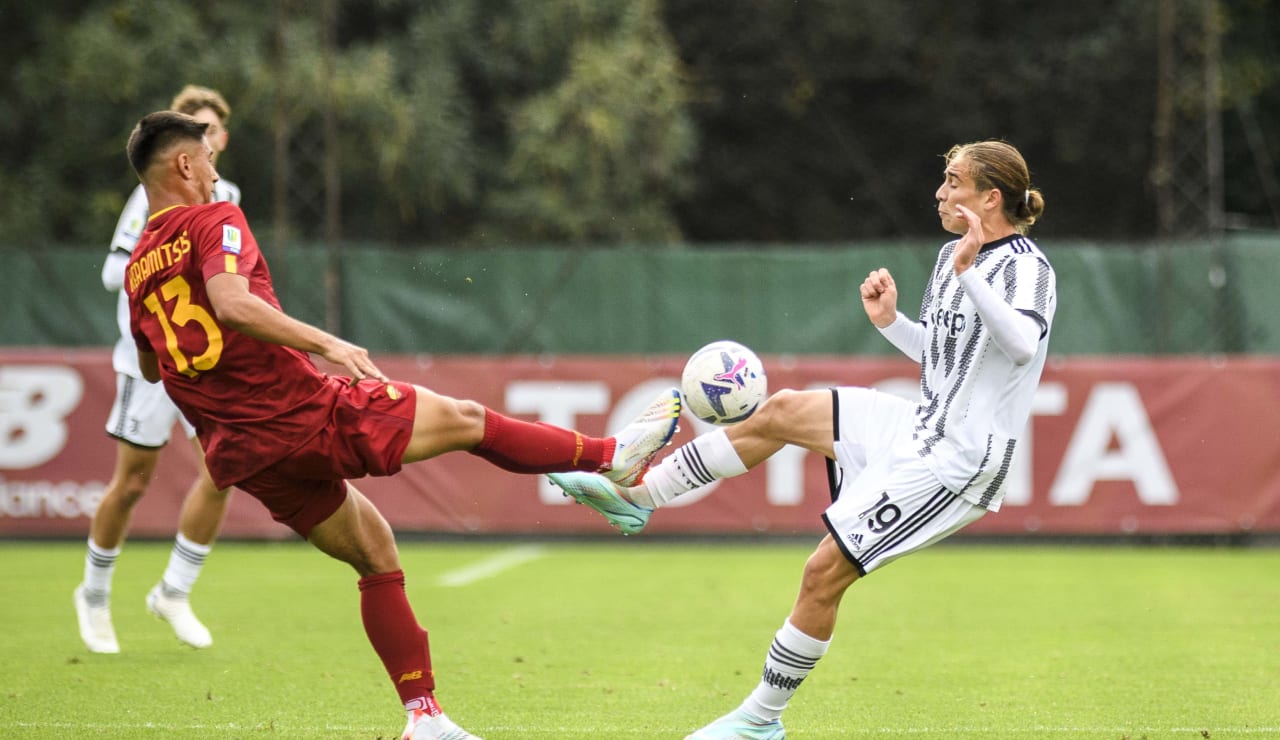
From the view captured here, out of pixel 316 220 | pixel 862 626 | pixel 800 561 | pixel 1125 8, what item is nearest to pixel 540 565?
pixel 800 561

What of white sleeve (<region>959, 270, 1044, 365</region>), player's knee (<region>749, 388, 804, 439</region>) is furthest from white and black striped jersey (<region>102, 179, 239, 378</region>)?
A: white sleeve (<region>959, 270, 1044, 365</region>)

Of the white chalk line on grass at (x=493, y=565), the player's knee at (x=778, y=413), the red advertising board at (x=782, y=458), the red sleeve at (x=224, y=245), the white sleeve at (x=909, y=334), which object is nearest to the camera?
the red sleeve at (x=224, y=245)

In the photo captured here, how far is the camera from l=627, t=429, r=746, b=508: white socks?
5914 mm

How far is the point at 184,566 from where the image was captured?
25.4ft

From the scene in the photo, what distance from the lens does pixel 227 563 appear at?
12.7 m

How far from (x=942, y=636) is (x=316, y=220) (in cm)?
1334

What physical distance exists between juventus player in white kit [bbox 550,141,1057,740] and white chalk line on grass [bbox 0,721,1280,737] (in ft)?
1.62

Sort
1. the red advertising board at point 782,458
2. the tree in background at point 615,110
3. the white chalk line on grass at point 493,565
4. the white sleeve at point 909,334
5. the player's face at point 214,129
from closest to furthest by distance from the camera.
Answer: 1. the white sleeve at point 909,334
2. the player's face at point 214,129
3. the white chalk line on grass at point 493,565
4. the red advertising board at point 782,458
5. the tree in background at point 615,110

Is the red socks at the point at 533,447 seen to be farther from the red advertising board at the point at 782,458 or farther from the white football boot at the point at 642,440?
the red advertising board at the point at 782,458

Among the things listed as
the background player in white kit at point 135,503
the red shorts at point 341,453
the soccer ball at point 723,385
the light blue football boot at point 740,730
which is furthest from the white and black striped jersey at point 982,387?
the background player in white kit at point 135,503

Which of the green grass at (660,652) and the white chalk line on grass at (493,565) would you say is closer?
the green grass at (660,652)

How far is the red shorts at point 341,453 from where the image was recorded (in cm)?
510

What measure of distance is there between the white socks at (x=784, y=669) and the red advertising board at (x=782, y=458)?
7825 millimetres

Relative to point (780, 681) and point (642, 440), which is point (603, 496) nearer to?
point (642, 440)
